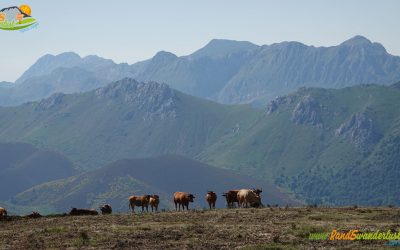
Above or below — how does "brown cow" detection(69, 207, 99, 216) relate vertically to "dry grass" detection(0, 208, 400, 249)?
above

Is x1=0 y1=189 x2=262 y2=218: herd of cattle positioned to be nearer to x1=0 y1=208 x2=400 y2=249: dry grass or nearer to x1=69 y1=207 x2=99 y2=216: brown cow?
x1=69 y1=207 x2=99 y2=216: brown cow

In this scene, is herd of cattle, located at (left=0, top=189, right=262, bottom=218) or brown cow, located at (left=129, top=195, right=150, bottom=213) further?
brown cow, located at (left=129, top=195, right=150, bottom=213)

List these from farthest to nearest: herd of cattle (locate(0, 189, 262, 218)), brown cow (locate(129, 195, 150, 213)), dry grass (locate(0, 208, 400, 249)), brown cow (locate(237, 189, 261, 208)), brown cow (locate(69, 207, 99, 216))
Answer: brown cow (locate(129, 195, 150, 213))
brown cow (locate(237, 189, 261, 208))
herd of cattle (locate(0, 189, 262, 218))
brown cow (locate(69, 207, 99, 216))
dry grass (locate(0, 208, 400, 249))

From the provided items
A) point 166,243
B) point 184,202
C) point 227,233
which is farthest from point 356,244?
point 184,202

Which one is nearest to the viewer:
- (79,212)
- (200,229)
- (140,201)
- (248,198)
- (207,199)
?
(200,229)

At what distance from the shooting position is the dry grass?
126 ft

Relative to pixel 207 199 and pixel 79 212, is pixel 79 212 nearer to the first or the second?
pixel 79 212

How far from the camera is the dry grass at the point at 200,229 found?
126 ft

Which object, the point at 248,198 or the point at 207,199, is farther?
the point at 207,199

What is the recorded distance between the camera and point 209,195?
67812mm

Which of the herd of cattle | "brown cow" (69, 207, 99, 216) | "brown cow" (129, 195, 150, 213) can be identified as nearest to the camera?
"brown cow" (69, 207, 99, 216)

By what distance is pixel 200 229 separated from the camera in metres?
43.5

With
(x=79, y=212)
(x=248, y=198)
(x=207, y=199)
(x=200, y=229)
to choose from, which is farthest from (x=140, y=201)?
(x=200, y=229)

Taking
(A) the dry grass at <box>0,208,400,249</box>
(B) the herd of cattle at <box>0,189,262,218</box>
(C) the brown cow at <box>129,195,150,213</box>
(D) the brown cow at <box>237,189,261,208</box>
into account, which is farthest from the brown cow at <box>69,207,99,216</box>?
(D) the brown cow at <box>237,189,261,208</box>
